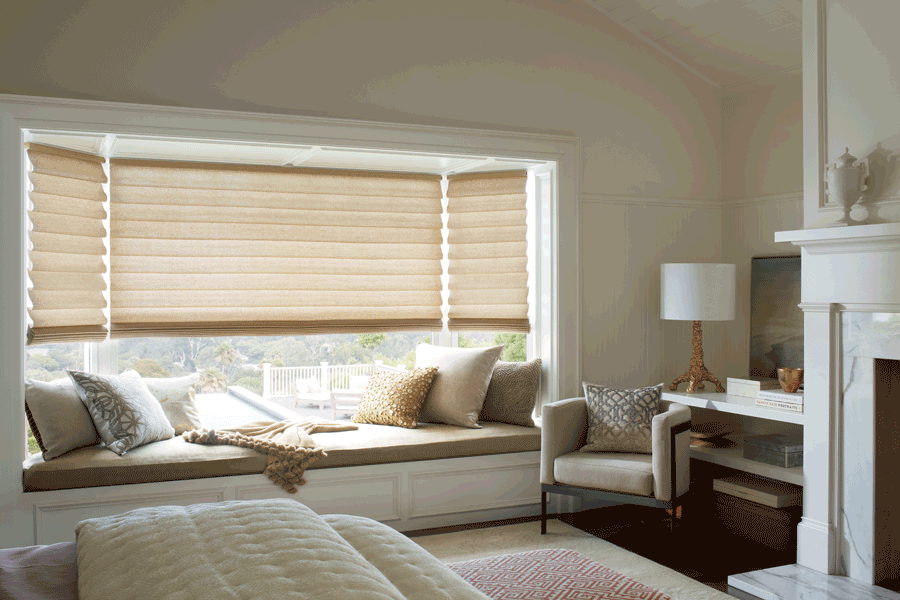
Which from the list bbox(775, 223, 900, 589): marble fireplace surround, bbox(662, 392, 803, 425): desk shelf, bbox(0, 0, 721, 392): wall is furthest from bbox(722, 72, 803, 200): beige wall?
bbox(662, 392, 803, 425): desk shelf

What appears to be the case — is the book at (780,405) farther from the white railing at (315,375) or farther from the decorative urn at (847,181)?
the white railing at (315,375)

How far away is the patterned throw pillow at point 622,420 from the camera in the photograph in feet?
13.4

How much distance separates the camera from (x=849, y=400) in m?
3.46

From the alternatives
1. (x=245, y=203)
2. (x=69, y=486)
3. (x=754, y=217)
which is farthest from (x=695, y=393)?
(x=69, y=486)

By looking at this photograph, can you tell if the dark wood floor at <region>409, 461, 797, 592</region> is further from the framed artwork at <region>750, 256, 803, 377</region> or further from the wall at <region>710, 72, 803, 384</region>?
the wall at <region>710, 72, 803, 384</region>

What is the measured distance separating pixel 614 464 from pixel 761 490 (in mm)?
891

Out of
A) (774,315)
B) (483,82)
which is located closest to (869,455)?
(774,315)

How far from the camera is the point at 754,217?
4.95m

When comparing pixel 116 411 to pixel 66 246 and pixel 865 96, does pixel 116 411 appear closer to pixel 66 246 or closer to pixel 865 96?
pixel 66 246

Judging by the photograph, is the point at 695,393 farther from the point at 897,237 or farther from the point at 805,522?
the point at 897,237

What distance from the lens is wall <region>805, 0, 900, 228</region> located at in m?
3.29

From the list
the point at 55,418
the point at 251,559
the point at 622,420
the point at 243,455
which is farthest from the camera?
the point at 622,420

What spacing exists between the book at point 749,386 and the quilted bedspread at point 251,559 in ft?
10.1

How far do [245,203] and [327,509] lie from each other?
2055mm
